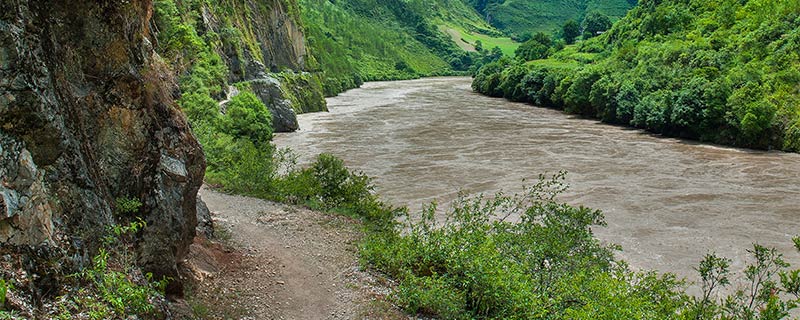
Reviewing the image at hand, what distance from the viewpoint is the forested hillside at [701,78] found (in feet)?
167

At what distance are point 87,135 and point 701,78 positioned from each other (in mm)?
59734

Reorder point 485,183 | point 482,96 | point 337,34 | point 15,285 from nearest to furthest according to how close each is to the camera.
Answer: point 15,285 → point 485,183 → point 482,96 → point 337,34

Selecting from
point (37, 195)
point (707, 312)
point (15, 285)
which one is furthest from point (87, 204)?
point (707, 312)

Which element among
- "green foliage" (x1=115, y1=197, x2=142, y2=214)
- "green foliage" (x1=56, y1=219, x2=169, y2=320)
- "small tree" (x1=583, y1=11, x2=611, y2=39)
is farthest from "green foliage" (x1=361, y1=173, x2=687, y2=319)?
"small tree" (x1=583, y1=11, x2=611, y2=39)

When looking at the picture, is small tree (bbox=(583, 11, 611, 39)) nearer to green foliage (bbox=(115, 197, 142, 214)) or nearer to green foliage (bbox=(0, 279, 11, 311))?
green foliage (bbox=(115, 197, 142, 214))

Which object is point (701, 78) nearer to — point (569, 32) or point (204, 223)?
point (204, 223)

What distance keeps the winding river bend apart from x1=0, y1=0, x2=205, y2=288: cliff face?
18.6m

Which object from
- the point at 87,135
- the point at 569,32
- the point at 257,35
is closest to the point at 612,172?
the point at 87,135

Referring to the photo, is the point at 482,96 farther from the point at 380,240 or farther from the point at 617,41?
the point at 380,240

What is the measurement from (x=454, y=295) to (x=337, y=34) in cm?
17477

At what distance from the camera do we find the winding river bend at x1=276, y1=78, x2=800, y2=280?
2681 centimetres

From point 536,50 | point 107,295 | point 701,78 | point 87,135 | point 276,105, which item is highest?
point 536,50

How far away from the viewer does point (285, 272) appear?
55.7 ft

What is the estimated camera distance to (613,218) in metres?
29.5
